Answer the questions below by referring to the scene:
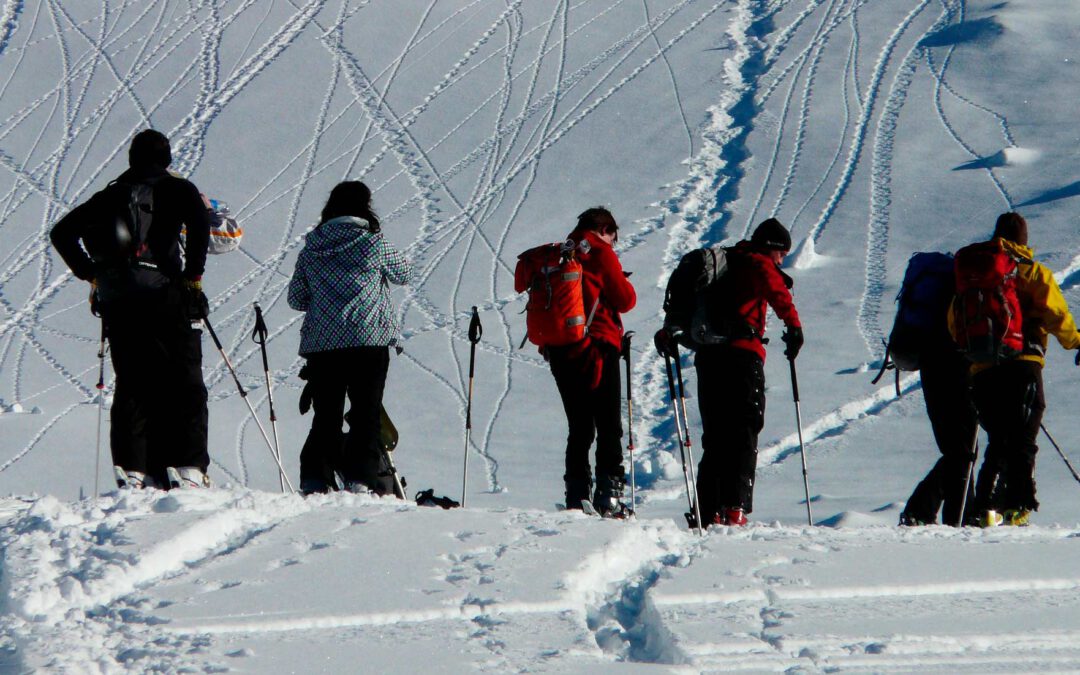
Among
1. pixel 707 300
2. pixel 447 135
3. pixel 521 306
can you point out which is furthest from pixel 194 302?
pixel 447 135

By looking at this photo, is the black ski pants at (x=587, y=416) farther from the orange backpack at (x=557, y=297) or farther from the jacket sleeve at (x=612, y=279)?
the jacket sleeve at (x=612, y=279)

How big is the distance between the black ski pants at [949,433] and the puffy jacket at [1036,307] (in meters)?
0.18

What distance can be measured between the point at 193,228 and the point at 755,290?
7.90 ft

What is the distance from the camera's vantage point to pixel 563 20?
22078 millimetres

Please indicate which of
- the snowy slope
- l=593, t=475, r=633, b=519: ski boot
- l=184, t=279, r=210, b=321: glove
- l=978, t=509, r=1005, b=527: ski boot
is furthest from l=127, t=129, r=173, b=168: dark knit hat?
l=978, t=509, r=1005, b=527: ski boot

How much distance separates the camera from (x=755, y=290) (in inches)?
237

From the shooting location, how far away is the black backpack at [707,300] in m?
6.05

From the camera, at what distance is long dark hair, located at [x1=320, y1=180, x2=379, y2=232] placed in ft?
19.9

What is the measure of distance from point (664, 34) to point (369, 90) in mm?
4694

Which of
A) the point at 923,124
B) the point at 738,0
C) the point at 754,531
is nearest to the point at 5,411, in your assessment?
the point at 754,531

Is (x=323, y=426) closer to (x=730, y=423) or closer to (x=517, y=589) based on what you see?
(x=730, y=423)

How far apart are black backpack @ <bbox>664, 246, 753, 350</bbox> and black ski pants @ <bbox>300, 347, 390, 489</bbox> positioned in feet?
4.40

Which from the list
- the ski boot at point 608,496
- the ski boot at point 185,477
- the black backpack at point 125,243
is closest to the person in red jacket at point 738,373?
the ski boot at point 608,496

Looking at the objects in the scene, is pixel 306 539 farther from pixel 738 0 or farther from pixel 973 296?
pixel 738 0
